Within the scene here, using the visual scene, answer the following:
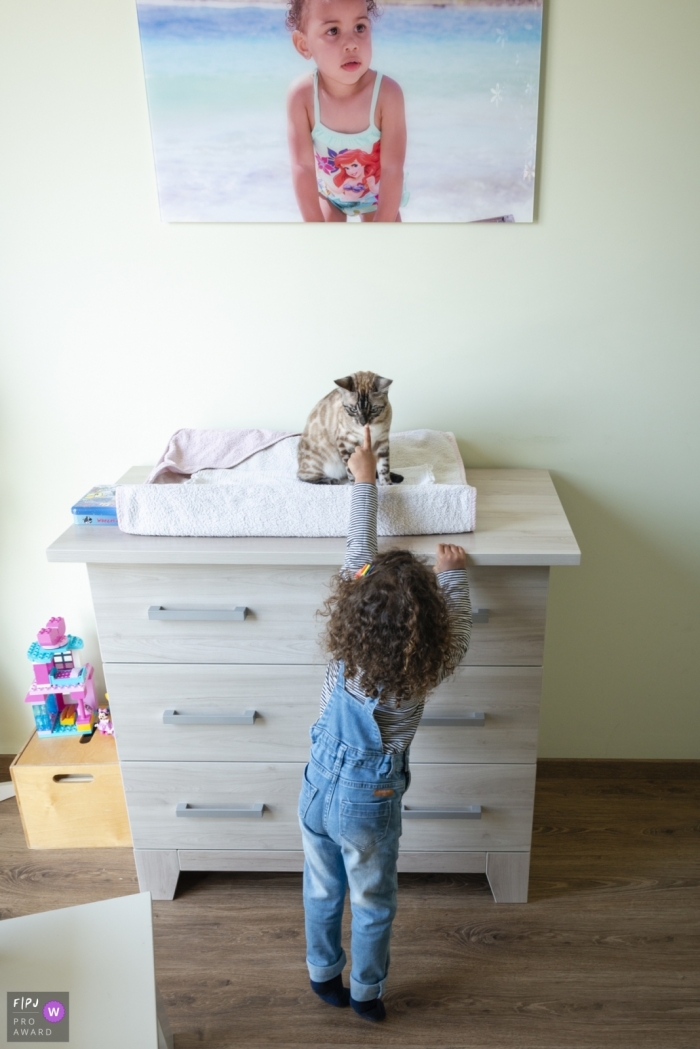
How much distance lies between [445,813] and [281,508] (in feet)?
2.44

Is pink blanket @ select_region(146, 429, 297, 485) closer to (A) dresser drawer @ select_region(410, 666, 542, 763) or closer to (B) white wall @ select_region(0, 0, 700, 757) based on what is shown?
(B) white wall @ select_region(0, 0, 700, 757)

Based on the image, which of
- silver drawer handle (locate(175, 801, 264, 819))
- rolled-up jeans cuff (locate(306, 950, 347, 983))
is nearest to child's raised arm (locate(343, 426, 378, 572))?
silver drawer handle (locate(175, 801, 264, 819))

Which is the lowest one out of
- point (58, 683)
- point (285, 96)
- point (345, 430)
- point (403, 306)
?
point (58, 683)

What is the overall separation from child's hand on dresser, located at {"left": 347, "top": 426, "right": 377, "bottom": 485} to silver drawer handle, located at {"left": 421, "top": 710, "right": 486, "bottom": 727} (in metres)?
0.51

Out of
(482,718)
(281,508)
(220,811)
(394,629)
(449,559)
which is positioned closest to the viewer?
(394,629)

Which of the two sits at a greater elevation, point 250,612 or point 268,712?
point 250,612

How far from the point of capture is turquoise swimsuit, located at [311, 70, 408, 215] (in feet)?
5.32

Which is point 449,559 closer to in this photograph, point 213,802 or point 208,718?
point 208,718

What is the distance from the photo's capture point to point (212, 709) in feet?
5.31

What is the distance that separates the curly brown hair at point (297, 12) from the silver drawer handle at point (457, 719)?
4.57 ft

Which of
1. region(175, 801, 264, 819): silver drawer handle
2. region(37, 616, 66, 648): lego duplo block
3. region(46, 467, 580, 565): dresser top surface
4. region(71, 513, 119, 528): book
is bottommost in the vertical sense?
region(175, 801, 264, 819): silver drawer handle

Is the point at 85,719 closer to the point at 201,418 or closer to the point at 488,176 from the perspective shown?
the point at 201,418

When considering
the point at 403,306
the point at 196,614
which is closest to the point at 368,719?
the point at 196,614

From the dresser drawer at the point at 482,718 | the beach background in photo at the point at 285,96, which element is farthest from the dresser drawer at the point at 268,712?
the beach background in photo at the point at 285,96
